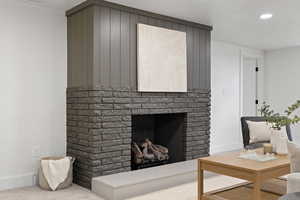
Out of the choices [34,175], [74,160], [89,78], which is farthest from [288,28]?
[34,175]

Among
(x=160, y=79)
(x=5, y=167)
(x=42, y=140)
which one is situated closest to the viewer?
(x=5, y=167)

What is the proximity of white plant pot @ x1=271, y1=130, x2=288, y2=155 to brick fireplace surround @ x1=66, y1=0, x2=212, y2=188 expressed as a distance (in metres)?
1.47

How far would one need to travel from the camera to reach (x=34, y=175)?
11.2ft

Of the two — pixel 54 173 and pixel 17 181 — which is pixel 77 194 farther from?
pixel 17 181

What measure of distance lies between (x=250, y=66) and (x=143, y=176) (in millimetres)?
4607

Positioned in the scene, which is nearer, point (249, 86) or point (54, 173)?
point (54, 173)

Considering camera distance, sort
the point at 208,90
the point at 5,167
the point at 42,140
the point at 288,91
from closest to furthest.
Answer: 1. the point at 5,167
2. the point at 42,140
3. the point at 208,90
4. the point at 288,91

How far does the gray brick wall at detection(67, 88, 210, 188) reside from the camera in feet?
10.8

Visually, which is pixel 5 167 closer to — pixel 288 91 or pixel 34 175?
pixel 34 175

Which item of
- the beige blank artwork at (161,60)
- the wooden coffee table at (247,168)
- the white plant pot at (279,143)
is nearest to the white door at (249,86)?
the beige blank artwork at (161,60)

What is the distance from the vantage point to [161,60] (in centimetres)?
385

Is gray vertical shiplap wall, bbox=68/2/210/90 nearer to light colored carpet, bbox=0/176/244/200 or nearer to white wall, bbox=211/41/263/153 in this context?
light colored carpet, bbox=0/176/244/200

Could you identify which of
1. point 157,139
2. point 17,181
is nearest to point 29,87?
point 17,181

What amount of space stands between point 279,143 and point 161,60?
1.82 meters
